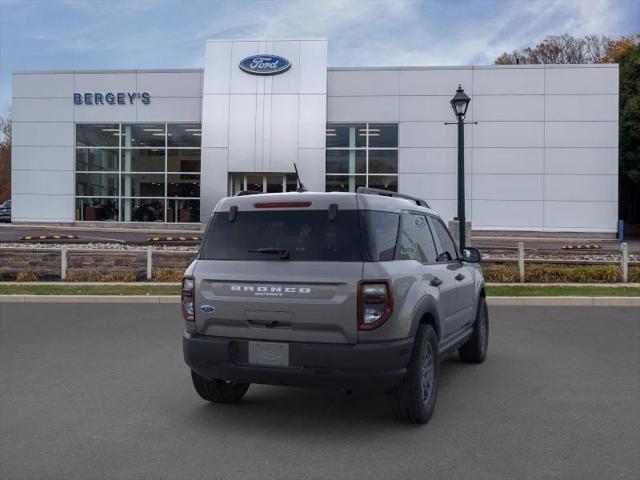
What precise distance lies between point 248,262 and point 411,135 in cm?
2572

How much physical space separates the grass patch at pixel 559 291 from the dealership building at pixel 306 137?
52.0 feet

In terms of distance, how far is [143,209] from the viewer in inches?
1249

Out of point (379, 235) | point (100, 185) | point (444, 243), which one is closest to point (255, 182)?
point (100, 185)

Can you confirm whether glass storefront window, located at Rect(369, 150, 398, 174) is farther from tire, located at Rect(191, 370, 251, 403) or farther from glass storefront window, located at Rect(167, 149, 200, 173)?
tire, located at Rect(191, 370, 251, 403)

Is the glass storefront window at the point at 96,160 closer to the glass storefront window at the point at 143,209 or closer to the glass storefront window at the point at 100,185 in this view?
the glass storefront window at the point at 100,185

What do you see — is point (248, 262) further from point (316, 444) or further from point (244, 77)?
point (244, 77)

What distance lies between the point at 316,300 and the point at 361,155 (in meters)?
26.3

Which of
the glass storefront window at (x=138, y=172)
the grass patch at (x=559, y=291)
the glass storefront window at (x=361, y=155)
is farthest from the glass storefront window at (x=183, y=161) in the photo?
the grass patch at (x=559, y=291)

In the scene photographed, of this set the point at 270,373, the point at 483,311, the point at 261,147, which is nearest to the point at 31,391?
the point at 270,373

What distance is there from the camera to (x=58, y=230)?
94.3ft

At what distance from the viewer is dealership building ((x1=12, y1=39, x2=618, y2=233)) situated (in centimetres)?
2870

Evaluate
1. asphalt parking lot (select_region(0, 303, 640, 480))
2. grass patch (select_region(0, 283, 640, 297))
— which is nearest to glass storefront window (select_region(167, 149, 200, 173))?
grass patch (select_region(0, 283, 640, 297))

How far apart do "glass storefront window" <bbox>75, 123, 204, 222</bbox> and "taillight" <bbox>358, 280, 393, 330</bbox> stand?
91.0 ft

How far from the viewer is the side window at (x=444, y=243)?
6040mm
